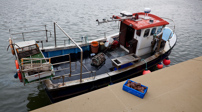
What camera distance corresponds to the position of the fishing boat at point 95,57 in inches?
288

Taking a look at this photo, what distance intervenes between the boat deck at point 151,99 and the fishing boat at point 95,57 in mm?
1327

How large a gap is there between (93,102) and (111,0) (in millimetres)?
31588

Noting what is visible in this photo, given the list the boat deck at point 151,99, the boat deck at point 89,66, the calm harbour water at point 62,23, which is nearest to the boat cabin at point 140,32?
the boat deck at point 89,66

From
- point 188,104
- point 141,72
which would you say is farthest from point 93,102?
point 141,72

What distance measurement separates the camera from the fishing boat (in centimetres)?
732

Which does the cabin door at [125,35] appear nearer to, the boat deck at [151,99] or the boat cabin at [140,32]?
the boat cabin at [140,32]

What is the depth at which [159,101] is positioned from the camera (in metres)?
6.71

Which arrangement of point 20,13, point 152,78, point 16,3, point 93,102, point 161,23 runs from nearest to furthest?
point 93,102
point 152,78
point 161,23
point 20,13
point 16,3

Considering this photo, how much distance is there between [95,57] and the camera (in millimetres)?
9414

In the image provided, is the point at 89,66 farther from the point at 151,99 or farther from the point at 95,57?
the point at 151,99

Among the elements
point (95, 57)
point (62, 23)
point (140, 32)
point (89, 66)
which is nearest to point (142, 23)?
point (140, 32)

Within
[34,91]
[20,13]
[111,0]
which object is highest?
[111,0]

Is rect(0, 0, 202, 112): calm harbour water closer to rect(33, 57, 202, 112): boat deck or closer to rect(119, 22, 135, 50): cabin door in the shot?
rect(119, 22, 135, 50): cabin door

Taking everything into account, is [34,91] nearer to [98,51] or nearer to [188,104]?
[98,51]
